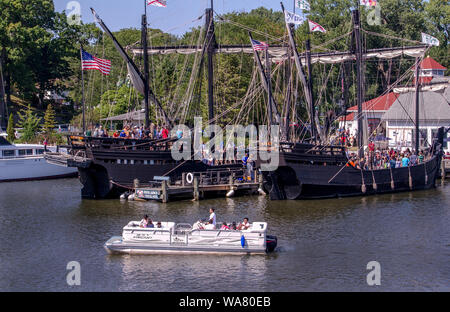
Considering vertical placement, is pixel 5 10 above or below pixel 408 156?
above

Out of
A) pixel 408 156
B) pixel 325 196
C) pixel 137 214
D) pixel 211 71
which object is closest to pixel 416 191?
pixel 408 156

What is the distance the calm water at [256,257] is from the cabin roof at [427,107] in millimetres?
19950

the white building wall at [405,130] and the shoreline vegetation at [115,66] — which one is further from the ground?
the shoreline vegetation at [115,66]

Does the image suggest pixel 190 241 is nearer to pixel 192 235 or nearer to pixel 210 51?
pixel 192 235

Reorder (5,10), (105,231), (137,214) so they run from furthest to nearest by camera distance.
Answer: (5,10) < (137,214) < (105,231)

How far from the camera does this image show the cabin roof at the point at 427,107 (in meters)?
68.1

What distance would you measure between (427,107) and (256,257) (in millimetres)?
43615

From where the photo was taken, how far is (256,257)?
3186cm

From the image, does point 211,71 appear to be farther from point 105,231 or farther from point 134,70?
point 105,231

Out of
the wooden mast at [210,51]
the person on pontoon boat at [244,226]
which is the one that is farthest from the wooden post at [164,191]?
the person on pontoon boat at [244,226]

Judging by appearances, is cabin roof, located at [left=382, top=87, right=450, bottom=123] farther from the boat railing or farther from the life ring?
the boat railing

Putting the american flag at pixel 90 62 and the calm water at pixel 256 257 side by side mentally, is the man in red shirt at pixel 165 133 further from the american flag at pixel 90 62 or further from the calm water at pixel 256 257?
the calm water at pixel 256 257

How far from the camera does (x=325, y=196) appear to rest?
158 feet
